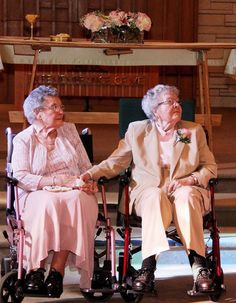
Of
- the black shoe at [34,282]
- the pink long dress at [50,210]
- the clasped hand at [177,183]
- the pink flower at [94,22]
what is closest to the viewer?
the black shoe at [34,282]

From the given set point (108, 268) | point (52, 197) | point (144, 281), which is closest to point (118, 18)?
point (52, 197)

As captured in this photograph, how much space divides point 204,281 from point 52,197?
0.89 metres

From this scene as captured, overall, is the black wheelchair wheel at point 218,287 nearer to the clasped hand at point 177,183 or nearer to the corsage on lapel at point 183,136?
the clasped hand at point 177,183

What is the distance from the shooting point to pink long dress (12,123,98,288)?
4.35 metres

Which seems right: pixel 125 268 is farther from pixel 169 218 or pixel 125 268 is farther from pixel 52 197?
pixel 52 197

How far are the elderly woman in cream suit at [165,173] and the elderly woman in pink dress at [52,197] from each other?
144mm

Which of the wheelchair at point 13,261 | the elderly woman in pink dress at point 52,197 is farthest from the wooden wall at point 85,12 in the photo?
the wheelchair at point 13,261

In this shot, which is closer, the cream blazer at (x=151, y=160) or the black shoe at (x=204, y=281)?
the black shoe at (x=204, y=281)

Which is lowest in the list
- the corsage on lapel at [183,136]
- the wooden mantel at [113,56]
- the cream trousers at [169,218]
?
the cream trousers at [169,218]

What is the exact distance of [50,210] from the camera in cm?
439

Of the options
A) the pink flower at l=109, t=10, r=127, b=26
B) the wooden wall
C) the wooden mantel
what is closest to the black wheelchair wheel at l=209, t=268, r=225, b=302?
the wooden mantel

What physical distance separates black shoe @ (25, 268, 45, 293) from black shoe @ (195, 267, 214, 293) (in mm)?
792

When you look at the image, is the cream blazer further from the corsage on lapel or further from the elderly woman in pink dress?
the elderly woman in pink dress

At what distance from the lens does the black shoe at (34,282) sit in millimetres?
4238
